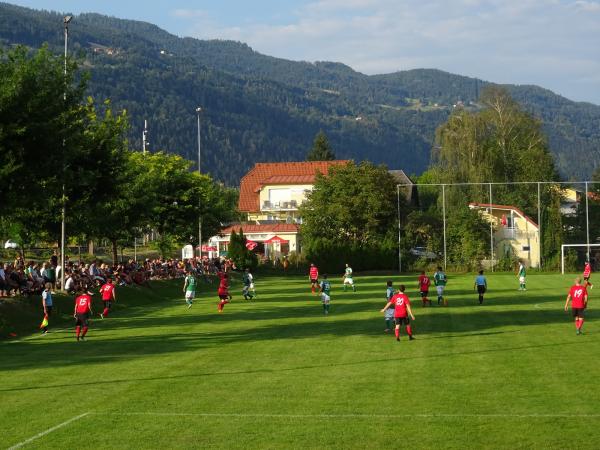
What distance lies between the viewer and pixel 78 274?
41.6m

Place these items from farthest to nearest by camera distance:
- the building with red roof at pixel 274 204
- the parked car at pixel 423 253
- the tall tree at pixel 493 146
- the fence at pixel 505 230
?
the tall tree at pixel 493 146, the building with red roof at pixel 274 204, the parked car at pixel 423 253, the fence at pixel 505 230

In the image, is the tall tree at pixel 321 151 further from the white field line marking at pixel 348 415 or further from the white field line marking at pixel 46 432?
the white field line marking at pixel 46 432

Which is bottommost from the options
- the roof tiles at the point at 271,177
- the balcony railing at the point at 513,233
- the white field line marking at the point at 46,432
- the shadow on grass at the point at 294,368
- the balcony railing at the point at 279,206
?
the white field line marking at the point at 46,432

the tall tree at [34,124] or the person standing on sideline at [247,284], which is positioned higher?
the tall tree at [34,124]

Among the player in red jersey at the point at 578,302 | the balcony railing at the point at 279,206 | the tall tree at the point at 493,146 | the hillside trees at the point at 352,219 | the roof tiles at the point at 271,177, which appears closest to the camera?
the player in red jersey at the point at 578,302

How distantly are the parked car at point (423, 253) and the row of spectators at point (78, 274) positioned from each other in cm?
2269

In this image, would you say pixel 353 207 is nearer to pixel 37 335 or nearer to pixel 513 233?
pixel 513 233

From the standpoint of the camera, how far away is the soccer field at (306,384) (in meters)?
13.6

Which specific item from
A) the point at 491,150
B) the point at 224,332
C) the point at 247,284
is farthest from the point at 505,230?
the point at 224,332

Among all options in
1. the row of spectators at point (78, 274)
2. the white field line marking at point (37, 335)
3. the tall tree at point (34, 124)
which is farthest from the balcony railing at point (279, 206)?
the white field line marking at point (37, 335)

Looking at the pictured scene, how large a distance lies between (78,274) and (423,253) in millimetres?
45510

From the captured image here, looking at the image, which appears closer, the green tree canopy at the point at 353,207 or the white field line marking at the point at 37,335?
the white field line marking at the point at 37,335

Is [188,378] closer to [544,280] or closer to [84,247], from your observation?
[544,280]

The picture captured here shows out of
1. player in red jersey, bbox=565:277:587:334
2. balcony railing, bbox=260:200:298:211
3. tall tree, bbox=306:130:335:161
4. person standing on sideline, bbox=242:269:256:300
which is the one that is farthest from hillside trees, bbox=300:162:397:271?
tall tree, bbox=306:130:335:161
